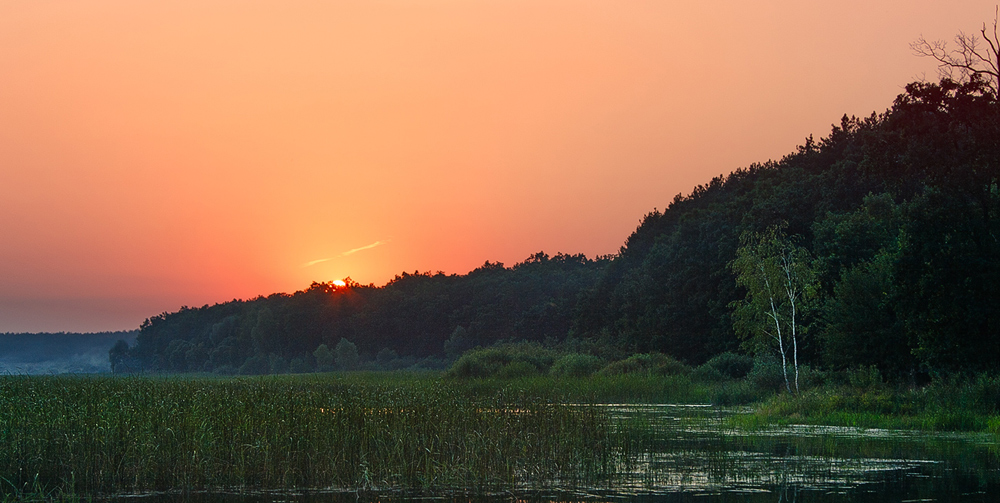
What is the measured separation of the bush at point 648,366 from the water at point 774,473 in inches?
962

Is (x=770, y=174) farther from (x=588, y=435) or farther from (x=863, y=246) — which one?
(x=588, y=435)

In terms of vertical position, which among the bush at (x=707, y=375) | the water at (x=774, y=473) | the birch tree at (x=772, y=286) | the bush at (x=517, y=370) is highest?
the birch tree at (x=772, y=286)


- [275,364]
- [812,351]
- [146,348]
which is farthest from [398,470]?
[146,348]

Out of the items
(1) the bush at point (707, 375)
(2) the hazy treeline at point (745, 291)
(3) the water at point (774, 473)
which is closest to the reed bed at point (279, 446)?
(3) the water at point (774, 473)

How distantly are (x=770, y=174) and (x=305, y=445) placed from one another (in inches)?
2439

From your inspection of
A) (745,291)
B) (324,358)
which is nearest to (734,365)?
(745,291)

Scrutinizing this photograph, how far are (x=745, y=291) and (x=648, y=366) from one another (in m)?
9.08

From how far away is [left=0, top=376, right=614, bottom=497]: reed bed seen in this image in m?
14.8

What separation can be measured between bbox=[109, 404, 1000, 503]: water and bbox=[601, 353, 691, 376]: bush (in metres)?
24.4

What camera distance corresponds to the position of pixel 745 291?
54.2 metres

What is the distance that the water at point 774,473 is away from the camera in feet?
45.2

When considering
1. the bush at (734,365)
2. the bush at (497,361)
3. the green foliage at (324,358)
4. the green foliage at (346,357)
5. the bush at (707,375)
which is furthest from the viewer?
the green foliage at (324,358)

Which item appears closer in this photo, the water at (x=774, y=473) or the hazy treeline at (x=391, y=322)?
the water at (x=774, y=473)

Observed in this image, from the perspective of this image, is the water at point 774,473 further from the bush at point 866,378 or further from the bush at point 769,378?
the bush at point 769,378
